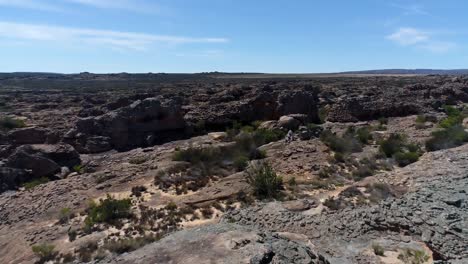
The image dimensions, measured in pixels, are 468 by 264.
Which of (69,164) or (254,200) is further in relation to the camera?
(69,164)

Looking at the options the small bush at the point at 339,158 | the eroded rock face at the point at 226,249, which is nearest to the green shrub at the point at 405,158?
the small bush at the point at 339,158

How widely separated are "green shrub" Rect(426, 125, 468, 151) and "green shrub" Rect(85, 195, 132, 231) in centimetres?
1463

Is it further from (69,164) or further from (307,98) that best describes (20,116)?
(307,98)

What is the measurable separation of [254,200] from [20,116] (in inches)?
1441

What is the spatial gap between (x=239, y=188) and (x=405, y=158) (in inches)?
313

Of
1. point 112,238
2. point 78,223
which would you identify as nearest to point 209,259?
point 112,238

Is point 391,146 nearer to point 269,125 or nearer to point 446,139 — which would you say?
point 446,139

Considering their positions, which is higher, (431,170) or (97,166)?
(431,170)

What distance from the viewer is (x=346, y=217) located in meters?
13.0

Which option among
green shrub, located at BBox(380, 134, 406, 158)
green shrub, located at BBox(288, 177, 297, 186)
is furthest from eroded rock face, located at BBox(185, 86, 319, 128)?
green shrub, located at BBox(288, 177, 297, 186)

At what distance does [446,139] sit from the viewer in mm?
22328

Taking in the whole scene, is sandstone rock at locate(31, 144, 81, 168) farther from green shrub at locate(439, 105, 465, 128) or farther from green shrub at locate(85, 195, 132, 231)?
green shrub at locate(439, 105, 465, 128)

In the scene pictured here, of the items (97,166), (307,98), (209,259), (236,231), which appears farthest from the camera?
(307,98)

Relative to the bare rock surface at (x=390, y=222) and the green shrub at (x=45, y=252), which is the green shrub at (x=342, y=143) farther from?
the green shrub at (x=45, y=252)
